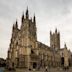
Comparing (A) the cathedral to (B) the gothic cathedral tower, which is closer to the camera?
(A) the cathedral

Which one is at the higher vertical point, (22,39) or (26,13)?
(26,13)

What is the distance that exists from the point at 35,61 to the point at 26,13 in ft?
67.4

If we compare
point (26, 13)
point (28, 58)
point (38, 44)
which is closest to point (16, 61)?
point (28, 58)

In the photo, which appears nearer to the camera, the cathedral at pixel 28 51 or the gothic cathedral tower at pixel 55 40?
the cathedral at pixel 28 51

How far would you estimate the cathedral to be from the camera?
6266 cm

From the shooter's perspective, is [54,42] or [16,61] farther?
[54,42]

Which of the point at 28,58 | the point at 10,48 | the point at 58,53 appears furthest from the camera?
the point at 58,53

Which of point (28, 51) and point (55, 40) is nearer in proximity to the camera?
point (28, 51)

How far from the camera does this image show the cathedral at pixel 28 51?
62656 millimetres

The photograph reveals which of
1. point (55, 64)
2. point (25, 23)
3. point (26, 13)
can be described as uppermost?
point (26, 13)

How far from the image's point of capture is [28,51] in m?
62.2

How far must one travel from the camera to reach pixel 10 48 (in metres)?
71.6

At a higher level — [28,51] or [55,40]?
[55,40]

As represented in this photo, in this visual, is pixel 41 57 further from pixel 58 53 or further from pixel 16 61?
pixel 58 53
